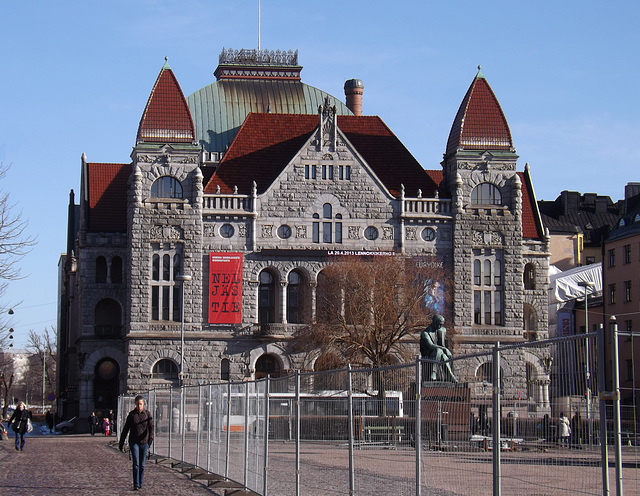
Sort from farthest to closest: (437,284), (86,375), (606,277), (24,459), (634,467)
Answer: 1. (606,277)
2. (86,375)
3. (437,284)
4. (24,459)
5. (634,467)

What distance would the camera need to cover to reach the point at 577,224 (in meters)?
114

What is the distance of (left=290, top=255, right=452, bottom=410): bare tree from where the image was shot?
61500mm

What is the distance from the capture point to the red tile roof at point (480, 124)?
233 ft

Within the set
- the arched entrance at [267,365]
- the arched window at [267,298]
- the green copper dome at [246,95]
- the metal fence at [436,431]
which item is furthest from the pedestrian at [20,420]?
the green copper dome at [246,95]

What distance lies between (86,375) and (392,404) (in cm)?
5691

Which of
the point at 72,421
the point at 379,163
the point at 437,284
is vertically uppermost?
the point at 379,163

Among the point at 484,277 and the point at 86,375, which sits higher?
the point at 484,277

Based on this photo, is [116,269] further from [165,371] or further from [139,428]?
[139,428]

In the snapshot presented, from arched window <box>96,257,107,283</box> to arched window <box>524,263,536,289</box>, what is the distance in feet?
88.2

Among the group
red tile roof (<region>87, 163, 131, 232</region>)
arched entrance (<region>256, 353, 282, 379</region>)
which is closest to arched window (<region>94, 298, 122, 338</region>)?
red tile roof (<region>87, 163, 131, 232</region>)

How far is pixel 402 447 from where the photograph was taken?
56.2 ft

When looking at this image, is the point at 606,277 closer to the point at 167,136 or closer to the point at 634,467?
the point at 167,136

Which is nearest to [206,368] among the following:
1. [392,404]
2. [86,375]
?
[86,375]

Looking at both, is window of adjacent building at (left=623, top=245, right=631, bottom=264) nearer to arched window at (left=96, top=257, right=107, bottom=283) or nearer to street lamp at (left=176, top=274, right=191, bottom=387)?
street lamp at (left=176, top=274, right=191, bottom=387)
